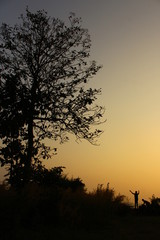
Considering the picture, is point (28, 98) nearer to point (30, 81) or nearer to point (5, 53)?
point (30, 81)

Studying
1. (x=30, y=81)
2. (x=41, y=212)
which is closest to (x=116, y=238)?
(x=41, y=212)

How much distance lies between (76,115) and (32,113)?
2214mm

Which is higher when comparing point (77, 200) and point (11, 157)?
point (11, 157)

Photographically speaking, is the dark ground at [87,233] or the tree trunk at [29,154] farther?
the tree trunk at [29,154]

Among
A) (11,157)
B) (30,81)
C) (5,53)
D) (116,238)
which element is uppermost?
(5,53)

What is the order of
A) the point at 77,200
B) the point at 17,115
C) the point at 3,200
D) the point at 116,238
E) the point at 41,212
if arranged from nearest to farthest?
the point at 116,238 < the point at 3,200 < the point at 41,212 < the point at 77,200 < the point at 17,115

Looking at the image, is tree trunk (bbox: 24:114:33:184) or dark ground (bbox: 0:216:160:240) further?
tree trunk (bbox: 24:114:33:184)

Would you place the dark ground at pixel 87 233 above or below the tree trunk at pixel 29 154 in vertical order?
below

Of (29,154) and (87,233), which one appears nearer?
(87,233)

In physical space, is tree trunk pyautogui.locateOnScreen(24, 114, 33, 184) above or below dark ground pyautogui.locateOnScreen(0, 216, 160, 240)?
above

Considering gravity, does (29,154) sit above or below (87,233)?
above

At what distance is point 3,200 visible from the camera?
457 inches

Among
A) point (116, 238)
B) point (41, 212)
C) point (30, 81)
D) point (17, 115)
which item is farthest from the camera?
point (30, 81)

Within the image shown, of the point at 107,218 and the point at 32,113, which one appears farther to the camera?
the point at 32,113
